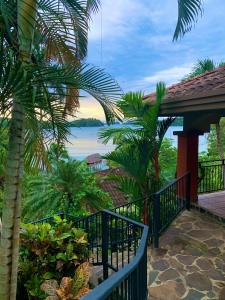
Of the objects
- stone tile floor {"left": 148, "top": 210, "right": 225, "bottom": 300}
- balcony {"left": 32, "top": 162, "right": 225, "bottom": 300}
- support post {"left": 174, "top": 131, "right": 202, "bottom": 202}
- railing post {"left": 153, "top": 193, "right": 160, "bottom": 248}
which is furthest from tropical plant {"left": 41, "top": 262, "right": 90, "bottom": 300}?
support post {"left": 174, "top": 131, "right": 202, "bottom": 202}

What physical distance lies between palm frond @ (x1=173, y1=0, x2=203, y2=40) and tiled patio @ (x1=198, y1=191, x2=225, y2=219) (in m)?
4.17

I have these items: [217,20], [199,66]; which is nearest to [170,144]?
[199,66]

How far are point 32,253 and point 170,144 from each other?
12.2m

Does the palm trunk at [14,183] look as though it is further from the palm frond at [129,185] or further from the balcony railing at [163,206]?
the palm frond at [129,185]

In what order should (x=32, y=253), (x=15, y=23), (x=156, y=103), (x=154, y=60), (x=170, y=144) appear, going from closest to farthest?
1. (x=15, y=23)
2. (x=32, y=253)
3. (x=156, y=103)
4. (x=170, y=144)
5. (x=154, y=60)

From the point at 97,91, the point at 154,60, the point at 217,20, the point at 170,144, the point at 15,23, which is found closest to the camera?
the point at 15,23

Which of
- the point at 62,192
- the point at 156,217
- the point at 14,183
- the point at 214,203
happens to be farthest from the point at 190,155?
the point at 62,192

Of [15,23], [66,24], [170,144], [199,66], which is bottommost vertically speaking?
[170,144]

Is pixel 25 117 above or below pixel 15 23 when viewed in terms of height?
below

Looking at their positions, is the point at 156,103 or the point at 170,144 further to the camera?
the point at 170,144

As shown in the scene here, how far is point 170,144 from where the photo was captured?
1638cm

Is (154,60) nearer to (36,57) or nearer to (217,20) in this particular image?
(217,20)

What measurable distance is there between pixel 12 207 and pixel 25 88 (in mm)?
1778

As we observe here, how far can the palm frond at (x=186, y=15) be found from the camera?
5145 millimetres
